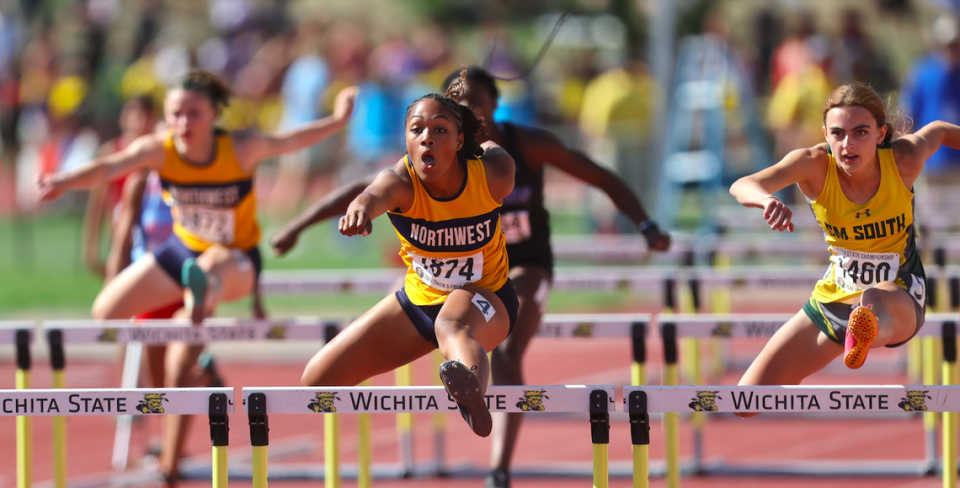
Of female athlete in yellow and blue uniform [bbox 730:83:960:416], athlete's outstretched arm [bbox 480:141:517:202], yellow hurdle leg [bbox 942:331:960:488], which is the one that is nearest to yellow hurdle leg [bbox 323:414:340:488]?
athlete's outstretched arm [bbox 480:141:517:202]

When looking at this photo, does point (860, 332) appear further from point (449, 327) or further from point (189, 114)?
point (189, 114)

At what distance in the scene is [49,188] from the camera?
5430mm

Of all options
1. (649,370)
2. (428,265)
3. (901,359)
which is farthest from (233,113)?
(428,265)

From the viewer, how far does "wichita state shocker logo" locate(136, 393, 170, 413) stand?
156 inches

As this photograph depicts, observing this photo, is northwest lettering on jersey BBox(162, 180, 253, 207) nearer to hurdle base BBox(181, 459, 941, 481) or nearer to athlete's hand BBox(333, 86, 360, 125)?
athlete's hand BBox(333, 86, 360, 125)

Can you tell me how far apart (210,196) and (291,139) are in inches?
20.0

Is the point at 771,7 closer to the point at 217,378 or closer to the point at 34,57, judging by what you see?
the point at 34,57

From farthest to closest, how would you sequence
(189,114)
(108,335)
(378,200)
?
1. (189,114)
2. (108,335)
3. (378,200)

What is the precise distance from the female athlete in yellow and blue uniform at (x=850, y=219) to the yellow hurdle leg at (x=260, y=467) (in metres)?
1.82

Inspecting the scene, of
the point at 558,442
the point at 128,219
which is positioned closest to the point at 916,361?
the point at 558,442

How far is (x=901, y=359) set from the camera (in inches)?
359

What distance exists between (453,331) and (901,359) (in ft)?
20.1

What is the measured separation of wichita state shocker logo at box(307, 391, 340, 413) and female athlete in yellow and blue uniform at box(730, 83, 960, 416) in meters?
1.59

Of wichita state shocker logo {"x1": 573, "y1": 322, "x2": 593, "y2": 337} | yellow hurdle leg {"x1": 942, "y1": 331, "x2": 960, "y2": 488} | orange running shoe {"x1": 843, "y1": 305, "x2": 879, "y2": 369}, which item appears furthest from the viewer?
wichita state shocker logo {"x1": 573, "y1": 322, "x2": 593, "y2": 337}
